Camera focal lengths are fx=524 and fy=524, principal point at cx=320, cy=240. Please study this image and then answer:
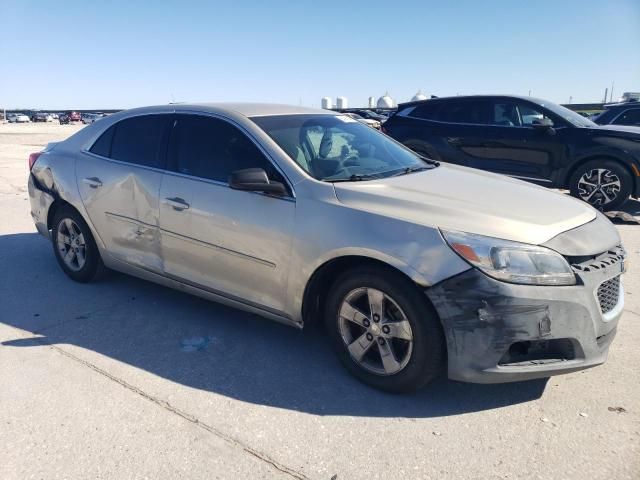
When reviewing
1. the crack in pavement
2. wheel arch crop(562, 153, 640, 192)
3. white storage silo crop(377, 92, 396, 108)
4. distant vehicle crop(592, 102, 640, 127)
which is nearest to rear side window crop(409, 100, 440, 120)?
wheel arch crop(562, 153, 640, 192)

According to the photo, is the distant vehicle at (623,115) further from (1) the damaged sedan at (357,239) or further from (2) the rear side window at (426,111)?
(1) the damaged sedan at (357,239)

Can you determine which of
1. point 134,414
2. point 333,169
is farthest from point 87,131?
point 134,414

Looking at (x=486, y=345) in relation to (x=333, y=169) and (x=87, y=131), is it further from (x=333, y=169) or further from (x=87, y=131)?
(x=87, y=131)

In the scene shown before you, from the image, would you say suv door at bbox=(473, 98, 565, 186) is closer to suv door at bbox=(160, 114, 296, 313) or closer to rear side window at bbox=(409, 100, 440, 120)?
rear side window at bbox=(409, 100, 440, 120)

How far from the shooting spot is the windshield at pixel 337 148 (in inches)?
138

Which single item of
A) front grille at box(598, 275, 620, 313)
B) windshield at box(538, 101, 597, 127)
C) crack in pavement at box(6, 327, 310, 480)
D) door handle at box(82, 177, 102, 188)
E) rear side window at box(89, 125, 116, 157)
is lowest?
crack in pavement at box(6, 327, 310, 480)

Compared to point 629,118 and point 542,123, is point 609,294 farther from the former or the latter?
point 629,118

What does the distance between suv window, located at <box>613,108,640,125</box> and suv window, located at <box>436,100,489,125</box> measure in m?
4.65

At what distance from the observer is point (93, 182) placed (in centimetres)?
443

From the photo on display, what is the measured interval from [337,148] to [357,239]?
3.66 feet

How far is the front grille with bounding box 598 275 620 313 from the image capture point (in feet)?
9.41

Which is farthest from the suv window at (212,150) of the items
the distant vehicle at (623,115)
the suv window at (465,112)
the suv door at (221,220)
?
the distant vehicle at (623,115)

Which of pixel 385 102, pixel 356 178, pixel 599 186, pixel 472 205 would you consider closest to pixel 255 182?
pixel 356 178

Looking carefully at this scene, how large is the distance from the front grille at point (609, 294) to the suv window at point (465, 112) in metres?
6.17
